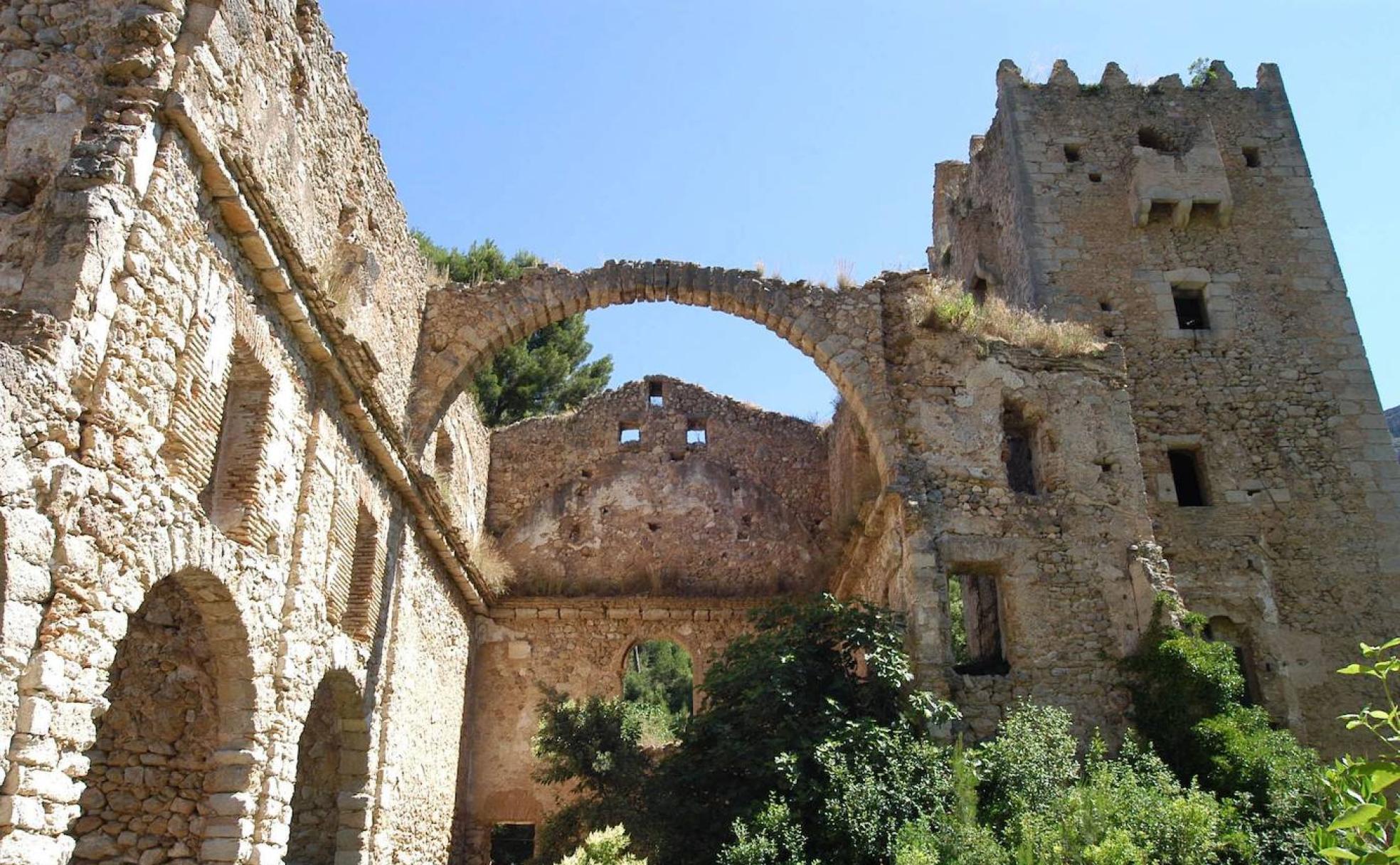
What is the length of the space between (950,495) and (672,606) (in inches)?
218

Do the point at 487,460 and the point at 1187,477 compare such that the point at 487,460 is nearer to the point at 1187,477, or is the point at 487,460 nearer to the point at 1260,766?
the point at 1187,477

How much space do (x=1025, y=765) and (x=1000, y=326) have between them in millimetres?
5394

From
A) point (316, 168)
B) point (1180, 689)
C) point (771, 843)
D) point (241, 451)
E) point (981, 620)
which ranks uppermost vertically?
point (316, 168)

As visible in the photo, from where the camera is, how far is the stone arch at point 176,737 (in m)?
7.74

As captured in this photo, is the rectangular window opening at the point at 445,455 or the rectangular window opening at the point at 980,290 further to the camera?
the rectangular window opening at the point at 980,290

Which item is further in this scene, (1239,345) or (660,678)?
(660,678)

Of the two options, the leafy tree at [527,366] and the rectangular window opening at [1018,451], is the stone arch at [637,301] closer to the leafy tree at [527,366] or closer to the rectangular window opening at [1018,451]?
the rectangular window opening at [1018,451]

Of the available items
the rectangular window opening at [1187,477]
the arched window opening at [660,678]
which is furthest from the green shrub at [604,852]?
the arched window opening at [660,678]

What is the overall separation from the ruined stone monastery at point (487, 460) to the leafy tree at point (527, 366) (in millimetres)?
7213

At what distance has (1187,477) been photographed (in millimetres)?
14914

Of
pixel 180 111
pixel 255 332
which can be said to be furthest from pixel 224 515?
pixel 180 111

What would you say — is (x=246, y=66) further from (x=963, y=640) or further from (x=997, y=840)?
(x=963, y=640)

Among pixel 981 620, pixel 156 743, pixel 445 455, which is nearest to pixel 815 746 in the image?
pixel 981 620

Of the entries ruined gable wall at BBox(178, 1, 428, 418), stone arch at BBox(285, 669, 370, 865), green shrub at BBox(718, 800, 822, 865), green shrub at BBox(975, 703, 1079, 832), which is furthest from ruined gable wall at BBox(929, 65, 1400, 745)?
stone arch at BBox(285, 669, 370, 865)
